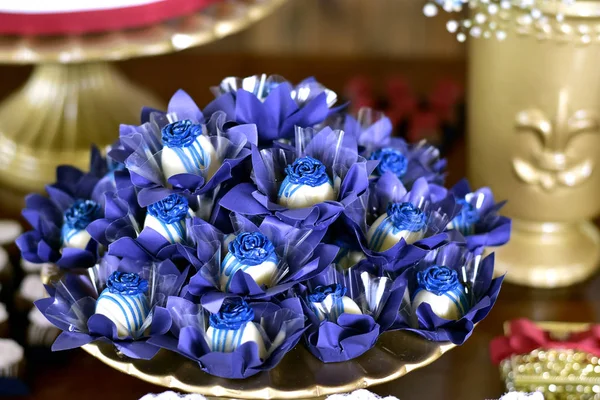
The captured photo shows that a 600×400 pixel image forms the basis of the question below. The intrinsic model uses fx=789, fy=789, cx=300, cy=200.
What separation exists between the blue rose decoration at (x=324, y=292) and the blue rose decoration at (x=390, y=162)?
0.11 meters

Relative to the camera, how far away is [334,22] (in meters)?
1.10

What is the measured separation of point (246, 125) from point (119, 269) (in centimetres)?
12

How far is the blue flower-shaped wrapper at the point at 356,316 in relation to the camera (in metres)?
0.46

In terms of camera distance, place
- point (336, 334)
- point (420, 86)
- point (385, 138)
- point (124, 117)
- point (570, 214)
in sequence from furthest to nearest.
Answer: point (420, 86) < point (124, 117) < point (570, 214) < point (385, 138) < point (336, 334)

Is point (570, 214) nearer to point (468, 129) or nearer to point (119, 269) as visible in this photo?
point (468, 129)

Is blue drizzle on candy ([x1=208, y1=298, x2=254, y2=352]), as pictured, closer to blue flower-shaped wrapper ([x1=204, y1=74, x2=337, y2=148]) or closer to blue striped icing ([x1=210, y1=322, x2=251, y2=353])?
blue striped icing ([x1=210, y1=322, x2=251, y2=353])

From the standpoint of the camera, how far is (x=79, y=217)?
0.54 metres

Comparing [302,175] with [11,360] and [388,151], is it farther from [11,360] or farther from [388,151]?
[11,360]

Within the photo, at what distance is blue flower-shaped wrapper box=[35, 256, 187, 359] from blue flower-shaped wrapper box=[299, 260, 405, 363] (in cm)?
9

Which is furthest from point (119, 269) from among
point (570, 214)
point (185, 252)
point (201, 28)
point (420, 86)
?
point (420, 86)

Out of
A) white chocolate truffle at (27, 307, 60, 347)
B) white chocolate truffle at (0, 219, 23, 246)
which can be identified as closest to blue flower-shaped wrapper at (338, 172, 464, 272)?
white chocolate truffle at (27, 307, 60, 347)

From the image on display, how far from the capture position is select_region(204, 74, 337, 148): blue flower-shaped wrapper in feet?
1.69

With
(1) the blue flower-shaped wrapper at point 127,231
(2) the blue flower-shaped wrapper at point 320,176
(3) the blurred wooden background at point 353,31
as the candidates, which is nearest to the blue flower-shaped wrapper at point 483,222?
(2) the blue flower-shaped wrapper at point 320,176

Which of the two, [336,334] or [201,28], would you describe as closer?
[336,334]
